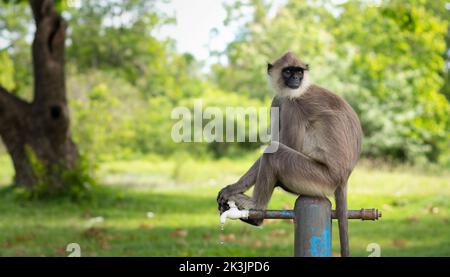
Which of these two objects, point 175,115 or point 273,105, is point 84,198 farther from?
point 175,115

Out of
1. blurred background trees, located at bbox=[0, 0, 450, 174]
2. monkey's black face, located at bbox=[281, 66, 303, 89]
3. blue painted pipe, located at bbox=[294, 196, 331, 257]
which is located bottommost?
blue painted pipe, located at bbox=[294, 196, 331, 257]

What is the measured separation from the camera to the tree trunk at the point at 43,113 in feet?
42.9

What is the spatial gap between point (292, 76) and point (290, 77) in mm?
16

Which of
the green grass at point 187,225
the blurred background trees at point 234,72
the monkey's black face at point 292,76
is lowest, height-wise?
the green grass at point 187,225

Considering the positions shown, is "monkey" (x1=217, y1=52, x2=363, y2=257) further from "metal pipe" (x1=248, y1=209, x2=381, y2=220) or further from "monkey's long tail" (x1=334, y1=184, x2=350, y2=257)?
"metal pipe" (x1=248, y1=209, x2=381, y2=220)

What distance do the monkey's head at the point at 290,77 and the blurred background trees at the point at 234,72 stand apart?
40.1ft

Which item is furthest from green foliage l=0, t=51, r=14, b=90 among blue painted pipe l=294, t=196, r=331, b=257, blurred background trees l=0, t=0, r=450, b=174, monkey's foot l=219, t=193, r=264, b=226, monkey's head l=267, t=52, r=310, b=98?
blue painted pipe l=294, t=196, r=331, b=257

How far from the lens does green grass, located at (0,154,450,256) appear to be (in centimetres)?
859

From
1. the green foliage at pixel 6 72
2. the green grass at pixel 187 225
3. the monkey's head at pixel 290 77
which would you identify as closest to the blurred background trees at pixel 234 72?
the green foliage at pixel 6 72

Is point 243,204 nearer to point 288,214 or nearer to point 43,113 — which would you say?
point 288,214

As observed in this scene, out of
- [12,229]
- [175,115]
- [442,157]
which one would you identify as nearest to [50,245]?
[12,229]

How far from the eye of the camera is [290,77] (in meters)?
4.66

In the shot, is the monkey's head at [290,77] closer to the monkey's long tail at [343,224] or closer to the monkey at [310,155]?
the monkey at [310,155]

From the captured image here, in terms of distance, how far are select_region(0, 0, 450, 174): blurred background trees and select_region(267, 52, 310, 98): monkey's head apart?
12.2 metres
